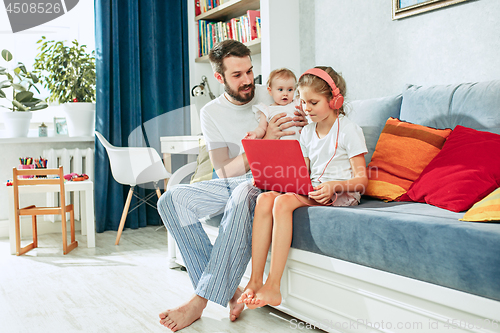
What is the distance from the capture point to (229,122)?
1845 mm

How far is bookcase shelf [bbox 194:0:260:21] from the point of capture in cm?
302

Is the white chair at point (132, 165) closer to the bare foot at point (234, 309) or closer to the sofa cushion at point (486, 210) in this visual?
the bare foot at point (234, 309)

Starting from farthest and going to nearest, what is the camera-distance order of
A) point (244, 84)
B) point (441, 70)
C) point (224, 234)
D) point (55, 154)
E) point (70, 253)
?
1. point (55, 154)
2. point (70, 253)
3. point (441, 70)
4. point (244, 84)
5. point (224, 234)

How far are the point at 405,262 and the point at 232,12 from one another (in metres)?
2.63

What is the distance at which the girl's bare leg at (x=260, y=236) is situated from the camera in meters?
1.46

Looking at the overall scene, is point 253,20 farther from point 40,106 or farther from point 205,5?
point 40,106

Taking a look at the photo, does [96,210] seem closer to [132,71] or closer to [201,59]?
[132,71]

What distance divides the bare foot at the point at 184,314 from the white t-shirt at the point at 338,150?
619mm

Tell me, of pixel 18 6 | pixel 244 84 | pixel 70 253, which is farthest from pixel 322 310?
pixel 18 6

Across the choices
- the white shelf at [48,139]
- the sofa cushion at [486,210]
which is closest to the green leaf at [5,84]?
the white shelf at [48,139]

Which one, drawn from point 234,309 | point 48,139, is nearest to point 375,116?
point 234,309

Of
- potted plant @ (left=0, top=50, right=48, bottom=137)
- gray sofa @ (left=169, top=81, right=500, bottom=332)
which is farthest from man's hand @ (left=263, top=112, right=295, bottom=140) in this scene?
potted plant @ (left=0, top=50, right=48, bottom=137)

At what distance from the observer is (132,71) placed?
10.9 feet

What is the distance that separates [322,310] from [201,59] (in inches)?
102
